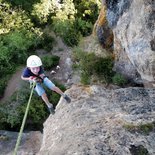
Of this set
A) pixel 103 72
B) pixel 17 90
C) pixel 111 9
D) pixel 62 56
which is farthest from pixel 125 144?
pixel 62 56

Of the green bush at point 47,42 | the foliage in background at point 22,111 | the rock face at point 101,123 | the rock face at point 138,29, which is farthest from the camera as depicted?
the green bush at point 47,42

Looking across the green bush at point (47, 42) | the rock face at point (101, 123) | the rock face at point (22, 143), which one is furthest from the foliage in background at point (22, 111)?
the rock face at point (101, 123)

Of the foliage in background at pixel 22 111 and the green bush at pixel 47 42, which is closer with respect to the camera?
the foliage in background at pixel 22 111

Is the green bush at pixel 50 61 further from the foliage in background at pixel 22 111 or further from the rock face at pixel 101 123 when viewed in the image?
the rock face at pixel 101 123

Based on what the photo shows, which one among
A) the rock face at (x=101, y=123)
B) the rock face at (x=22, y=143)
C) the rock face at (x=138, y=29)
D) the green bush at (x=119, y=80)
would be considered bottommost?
the rock face at (x=22, y=143)

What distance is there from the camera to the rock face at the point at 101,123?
9.64 metres

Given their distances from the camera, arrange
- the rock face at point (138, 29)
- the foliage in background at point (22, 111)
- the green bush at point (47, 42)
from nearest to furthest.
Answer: the rock face at point (138, 29) → the foliage in background at point (22, 111) → the green bush at point (47, 42)

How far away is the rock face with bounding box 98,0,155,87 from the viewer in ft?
45.2

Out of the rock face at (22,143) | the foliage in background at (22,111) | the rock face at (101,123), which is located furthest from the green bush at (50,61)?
the rock face at (101,123)

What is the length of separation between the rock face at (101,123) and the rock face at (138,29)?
2.50 m

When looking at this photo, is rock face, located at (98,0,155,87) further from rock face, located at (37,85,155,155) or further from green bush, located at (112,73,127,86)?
rock face, located at (37,85,155,155)

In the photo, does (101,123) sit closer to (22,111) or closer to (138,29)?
(138,29)

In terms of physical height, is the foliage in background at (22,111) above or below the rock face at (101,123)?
below

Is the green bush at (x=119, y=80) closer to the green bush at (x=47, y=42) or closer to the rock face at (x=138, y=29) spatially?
the rock face at (x=138, y=29)
